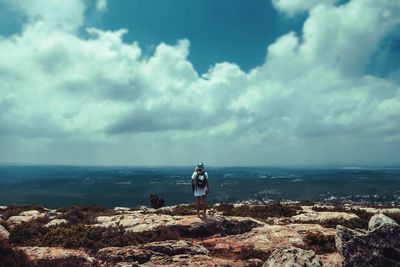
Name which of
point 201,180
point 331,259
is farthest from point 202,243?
point 331,259

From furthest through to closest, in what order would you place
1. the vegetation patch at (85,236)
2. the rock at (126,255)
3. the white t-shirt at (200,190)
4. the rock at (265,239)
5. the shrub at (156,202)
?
the shrub at (156,202)
the white t-shirt at (200,190)
the vegetation patch at (85,236)
the rock at (265,239)
the rock at (126,255)

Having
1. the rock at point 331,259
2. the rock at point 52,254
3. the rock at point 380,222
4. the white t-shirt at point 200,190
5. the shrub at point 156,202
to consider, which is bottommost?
the shrub at point 156,202

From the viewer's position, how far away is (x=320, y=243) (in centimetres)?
1639

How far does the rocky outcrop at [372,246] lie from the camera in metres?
11.5

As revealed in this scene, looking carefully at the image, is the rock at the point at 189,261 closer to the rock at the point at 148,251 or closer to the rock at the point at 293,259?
the rock at the point at 148,251

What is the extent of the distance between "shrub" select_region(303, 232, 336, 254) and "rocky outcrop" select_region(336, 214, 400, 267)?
405 cm

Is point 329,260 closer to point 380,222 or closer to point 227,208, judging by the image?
point 380,222

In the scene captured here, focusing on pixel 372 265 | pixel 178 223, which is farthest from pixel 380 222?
pixel 178 223

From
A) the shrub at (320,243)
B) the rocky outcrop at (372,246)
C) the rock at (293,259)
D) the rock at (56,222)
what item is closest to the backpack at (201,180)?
the shrub at (320,243)

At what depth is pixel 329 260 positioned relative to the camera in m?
14.2

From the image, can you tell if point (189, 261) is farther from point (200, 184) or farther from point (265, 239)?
point (200, 184)

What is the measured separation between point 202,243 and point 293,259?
275 inches

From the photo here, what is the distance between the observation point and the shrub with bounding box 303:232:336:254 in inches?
625

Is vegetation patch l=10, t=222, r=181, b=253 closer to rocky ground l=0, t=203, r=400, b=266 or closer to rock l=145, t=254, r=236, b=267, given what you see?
rocky ground l=0, t=203, r=400, b=266
